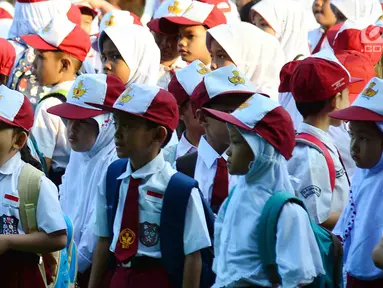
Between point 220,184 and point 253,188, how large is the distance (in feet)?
3.52

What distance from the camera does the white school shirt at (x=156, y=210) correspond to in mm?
5809

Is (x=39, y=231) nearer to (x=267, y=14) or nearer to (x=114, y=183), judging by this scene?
(x=114, y=183)

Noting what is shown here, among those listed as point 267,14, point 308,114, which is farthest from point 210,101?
point 267,14

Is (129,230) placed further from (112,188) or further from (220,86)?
(220,86)

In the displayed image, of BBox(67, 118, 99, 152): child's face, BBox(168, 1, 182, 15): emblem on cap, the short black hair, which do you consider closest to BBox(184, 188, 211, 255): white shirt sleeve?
the short black hair

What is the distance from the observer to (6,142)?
6.00 m

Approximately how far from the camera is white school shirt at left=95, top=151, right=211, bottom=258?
229 inches

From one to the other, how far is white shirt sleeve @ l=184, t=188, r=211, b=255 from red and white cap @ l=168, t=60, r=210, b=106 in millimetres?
1421

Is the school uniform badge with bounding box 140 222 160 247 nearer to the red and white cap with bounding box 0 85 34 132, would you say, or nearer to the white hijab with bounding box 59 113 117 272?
the red and white cap with bounding box 0 85 34 132

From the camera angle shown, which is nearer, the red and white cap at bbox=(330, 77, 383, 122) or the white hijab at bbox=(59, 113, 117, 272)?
the red and white cap at bbox=(330, 77, 383, 122)

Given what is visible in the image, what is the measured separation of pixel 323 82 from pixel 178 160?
916mm

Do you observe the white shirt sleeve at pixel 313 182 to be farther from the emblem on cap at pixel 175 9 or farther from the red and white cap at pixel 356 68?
the emblem on cap at pixel 175 9

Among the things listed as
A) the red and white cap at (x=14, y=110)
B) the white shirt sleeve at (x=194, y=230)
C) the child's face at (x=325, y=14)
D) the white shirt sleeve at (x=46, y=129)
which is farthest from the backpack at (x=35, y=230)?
the child's face at (x=325, y=14)

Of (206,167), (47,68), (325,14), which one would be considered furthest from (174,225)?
(325,14)
